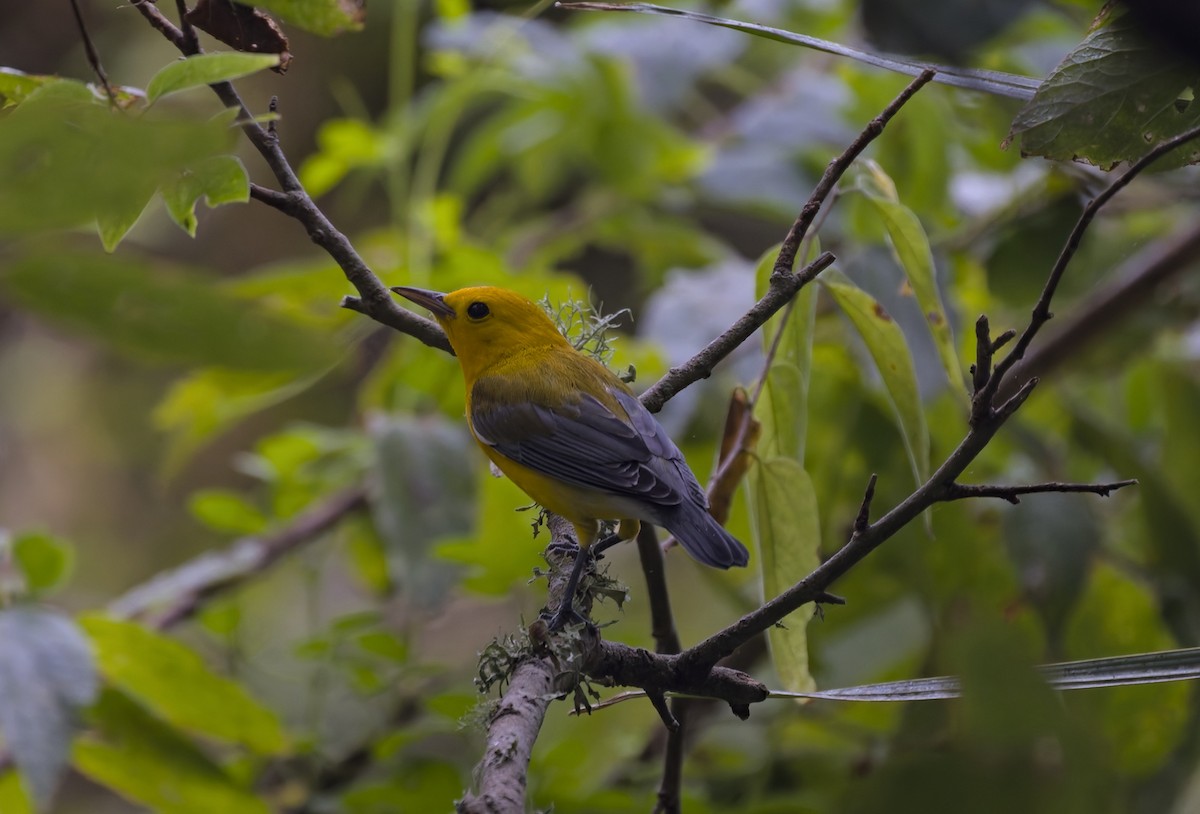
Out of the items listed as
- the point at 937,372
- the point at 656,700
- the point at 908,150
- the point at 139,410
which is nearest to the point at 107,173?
the point at 656,700

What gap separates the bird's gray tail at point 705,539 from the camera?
169 centimetres

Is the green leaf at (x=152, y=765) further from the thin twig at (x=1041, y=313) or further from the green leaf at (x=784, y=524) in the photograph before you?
the thin twig at (x=1041, y=313)

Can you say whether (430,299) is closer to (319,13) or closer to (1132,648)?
(319,13)

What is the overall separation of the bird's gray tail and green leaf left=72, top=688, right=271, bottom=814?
0.90m

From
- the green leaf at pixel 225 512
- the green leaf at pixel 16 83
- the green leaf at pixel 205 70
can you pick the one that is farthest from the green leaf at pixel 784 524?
the green leaf at pixel 225 512

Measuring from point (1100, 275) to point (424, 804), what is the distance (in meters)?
1.93

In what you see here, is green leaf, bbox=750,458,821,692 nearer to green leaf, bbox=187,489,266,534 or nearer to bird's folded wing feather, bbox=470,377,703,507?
bird's folded wing feather, bbox=470,377,703,507

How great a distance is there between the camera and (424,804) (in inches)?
74.6

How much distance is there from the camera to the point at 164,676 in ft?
6.27

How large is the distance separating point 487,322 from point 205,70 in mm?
1535

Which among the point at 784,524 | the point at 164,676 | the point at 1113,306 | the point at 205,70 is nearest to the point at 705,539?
the point at 784,524

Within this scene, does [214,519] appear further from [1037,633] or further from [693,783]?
[1037,633]

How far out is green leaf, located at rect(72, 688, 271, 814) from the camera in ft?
6.21

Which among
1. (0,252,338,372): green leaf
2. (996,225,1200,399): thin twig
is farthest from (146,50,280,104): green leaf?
(996,225,1200,399): thin twig
